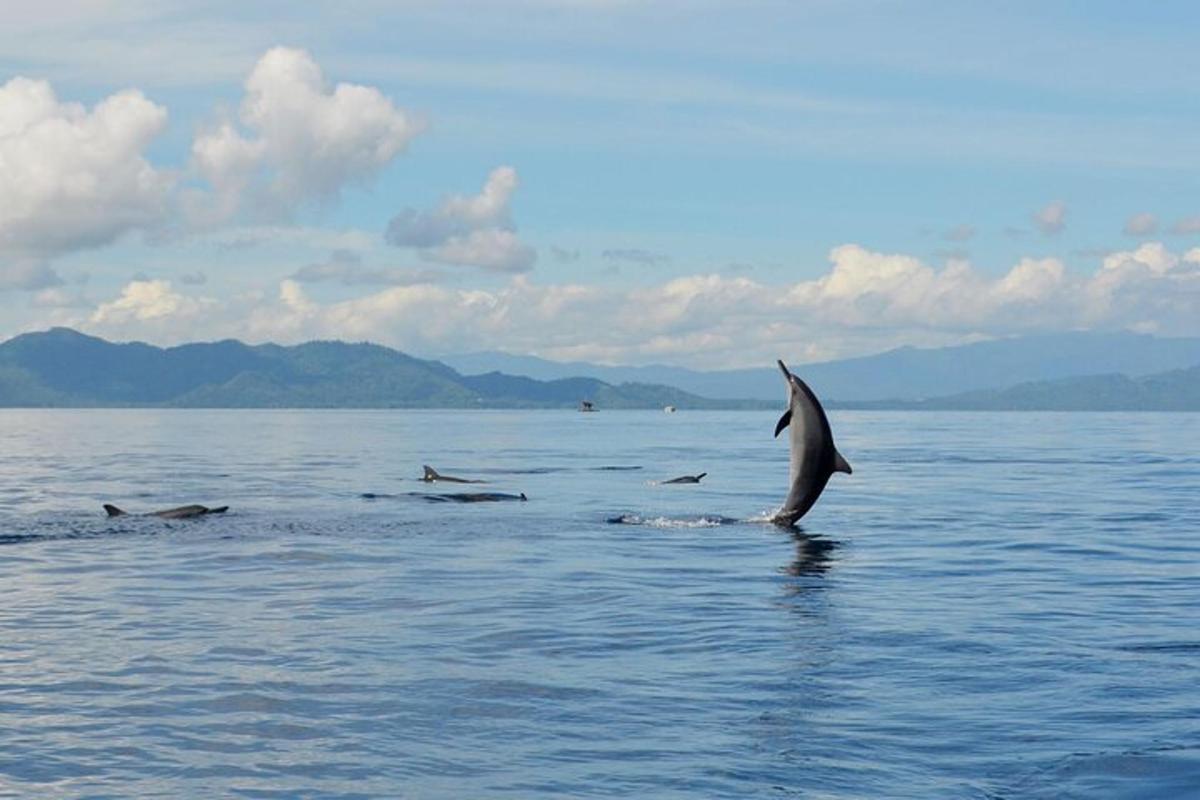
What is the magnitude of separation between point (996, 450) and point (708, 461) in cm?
2526

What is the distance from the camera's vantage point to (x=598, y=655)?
1789 cm

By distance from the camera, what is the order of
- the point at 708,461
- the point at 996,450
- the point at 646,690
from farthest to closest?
the point at 996,450, the point at 708,461, the point at 646,690

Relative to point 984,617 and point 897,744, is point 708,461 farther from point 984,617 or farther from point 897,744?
point 897,744

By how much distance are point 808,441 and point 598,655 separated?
12.9 metres

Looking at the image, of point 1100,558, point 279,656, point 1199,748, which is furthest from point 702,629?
point 1100,558

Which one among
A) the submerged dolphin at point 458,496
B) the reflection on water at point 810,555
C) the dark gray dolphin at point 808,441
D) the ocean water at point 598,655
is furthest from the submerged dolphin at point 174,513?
the dark gray dolphin at point 808,441

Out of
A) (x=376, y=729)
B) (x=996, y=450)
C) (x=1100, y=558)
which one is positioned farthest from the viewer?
(x=996, y=450)

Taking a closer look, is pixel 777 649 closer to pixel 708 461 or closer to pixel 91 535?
pixel 91 535

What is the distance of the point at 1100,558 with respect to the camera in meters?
29.2

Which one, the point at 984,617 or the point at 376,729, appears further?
the point at 984,617

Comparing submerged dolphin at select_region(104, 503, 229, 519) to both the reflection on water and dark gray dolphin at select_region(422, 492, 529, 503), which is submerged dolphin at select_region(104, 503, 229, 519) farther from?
the reflection on water

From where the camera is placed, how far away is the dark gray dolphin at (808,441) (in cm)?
2930

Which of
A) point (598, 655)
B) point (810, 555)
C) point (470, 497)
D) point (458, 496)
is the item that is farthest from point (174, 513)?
point (598, 655)

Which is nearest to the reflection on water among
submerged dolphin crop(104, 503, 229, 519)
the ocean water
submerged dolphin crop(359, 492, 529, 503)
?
the ocean water
